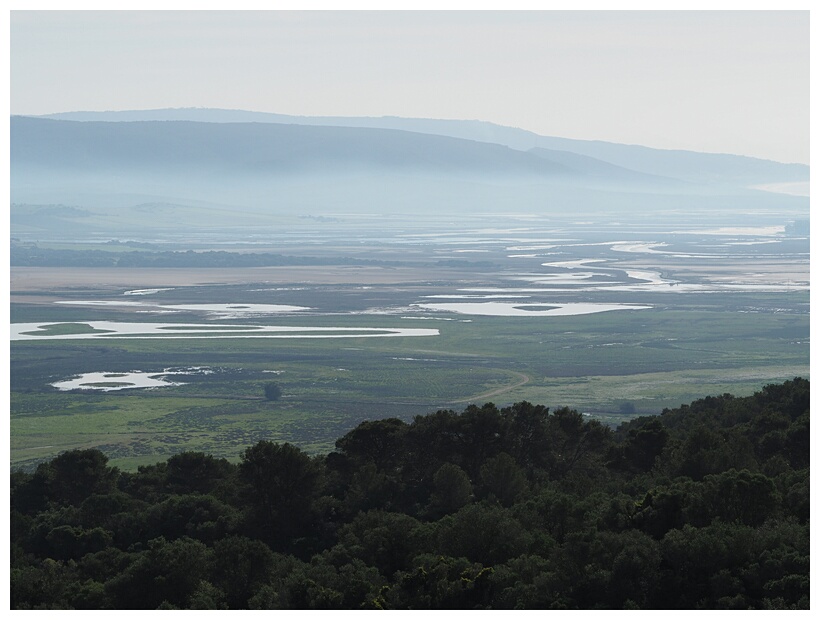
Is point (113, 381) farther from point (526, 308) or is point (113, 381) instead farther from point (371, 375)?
point (526, 308)

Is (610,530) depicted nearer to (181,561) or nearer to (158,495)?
(181,561)

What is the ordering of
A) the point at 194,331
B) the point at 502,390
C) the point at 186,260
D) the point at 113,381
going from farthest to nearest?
the point at 186,260 → the point at 194,331 → the point at 113,381 → the point at 502,390

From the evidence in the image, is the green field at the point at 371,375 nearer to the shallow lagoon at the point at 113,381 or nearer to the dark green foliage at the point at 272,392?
the dark green foliage at the point at 272,392

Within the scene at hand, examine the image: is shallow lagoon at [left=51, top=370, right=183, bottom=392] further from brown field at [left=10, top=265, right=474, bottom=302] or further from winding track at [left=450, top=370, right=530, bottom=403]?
brown field at [left=10, top=265, right=474, bottom=302]

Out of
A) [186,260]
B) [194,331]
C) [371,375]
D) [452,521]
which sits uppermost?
[186,260]

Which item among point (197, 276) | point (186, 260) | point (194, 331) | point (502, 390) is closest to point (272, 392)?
point (502, 390)

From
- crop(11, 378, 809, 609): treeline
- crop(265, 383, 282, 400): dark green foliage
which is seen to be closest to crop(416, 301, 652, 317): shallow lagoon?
crop(265, 383, 282, 400): dark green foliage
